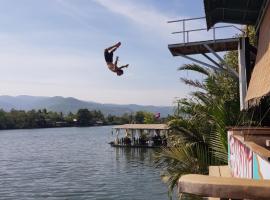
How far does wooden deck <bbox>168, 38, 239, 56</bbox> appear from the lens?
16.9 metres

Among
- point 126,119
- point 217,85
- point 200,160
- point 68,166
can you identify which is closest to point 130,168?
point 68,166

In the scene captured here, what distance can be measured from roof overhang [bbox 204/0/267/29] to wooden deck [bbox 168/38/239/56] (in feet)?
2.83

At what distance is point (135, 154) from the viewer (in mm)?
68625

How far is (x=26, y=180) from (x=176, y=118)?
117ft

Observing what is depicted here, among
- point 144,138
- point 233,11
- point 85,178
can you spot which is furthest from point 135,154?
point 233,11

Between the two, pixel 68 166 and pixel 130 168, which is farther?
pixel 68 166

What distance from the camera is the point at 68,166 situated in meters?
60.8

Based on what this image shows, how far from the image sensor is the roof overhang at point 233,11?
14438 mm

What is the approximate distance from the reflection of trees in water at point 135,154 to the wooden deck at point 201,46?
4152cm

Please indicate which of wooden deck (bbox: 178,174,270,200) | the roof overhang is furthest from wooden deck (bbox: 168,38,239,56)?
wooden deck (bbox: 178,174,270,200)

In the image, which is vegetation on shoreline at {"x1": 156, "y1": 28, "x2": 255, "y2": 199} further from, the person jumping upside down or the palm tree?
the person jumping upside down

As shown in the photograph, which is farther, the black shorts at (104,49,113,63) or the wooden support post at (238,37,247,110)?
the wooden support post at (238,37,247,110)

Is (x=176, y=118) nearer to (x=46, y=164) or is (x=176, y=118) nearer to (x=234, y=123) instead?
(x=234, y=123)

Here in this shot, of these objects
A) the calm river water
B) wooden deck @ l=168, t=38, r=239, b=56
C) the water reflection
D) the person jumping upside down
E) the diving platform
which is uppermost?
wooden deck @ l=168, t=38, r=239, b=56
